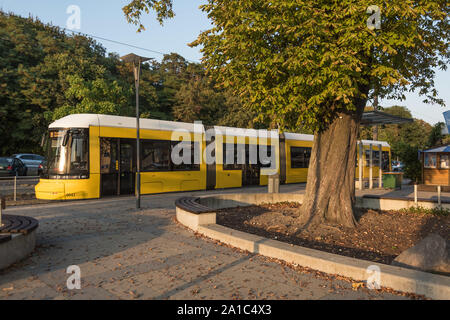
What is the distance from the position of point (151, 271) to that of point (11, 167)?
2440cm

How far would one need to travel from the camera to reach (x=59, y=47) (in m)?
35.9

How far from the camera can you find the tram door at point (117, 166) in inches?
510

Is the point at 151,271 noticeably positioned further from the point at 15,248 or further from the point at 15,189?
the point at 15,189

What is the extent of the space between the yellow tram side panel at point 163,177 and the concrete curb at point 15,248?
7771 millimetres

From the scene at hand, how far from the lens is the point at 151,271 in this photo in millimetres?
4793

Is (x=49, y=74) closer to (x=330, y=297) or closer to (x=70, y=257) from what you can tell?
(x=70, y=257)

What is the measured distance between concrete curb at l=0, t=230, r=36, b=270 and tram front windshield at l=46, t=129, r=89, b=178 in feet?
22.5

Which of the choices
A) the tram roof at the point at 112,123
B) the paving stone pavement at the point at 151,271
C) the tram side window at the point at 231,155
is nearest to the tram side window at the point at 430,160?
the tram side window at the point at 231,155

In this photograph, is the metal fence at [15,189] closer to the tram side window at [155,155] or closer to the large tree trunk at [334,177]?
the tram side window at [155,155]

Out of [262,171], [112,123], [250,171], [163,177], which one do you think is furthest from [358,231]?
[262,171]

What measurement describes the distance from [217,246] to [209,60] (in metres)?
4.43

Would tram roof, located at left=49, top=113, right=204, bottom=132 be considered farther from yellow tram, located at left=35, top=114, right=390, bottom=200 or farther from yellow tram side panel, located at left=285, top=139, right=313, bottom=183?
yellow tram side panel, located at left=285, top=139, right=313, bottom=183

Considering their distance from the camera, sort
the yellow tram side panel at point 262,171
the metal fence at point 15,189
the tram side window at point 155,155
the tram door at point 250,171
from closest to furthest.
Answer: the metal fence at point 15,189, the tram side window at point 155,155, the tram door at point 250,171, the yellow tram side panel at point 262,171
